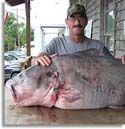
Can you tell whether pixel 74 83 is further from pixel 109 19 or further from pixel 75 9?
pixel 109 19

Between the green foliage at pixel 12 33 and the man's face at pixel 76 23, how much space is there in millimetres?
150

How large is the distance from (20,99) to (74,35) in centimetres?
28

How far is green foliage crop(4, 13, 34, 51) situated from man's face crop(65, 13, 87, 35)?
5.9 inches

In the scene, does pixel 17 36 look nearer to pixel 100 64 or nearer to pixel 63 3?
pixel 63 3

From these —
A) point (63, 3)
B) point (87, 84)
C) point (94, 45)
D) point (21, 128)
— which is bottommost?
point (21, 128)

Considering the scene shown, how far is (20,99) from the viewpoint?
1027 mm

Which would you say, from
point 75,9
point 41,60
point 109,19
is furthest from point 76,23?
point 109,19

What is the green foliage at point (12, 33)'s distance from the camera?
1006 mm

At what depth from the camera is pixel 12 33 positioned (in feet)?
3.38

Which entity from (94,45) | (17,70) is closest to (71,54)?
(94,45)

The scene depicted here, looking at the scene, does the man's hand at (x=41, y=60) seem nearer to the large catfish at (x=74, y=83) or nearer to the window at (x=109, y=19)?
the large catfish at (x=74, y=83)

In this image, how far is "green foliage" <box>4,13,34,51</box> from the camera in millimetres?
1006

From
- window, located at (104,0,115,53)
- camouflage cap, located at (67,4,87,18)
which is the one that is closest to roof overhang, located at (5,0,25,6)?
camouflage cap, located at (67,4,87,18)

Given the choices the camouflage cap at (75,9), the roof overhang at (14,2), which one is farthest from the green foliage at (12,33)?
the camouflage cap at (75,9)
